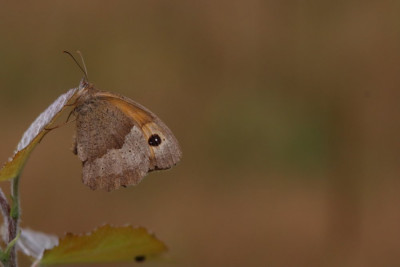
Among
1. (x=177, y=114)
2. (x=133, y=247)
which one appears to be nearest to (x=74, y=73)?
(x=177, y=114)

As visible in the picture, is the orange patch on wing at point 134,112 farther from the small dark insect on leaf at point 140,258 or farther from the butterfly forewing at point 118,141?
the small dark insect on leaf at point 140,258

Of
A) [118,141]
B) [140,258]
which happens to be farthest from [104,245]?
[118,141]

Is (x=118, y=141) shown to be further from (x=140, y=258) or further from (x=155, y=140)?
(x=140, y=258)

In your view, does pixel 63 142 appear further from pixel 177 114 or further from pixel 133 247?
pixel 133 247

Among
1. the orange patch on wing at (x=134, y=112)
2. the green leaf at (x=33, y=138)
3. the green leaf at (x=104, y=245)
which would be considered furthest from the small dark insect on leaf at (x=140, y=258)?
the orange patch on wing at (x=134, y=112)

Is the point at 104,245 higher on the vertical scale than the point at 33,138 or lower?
lower
